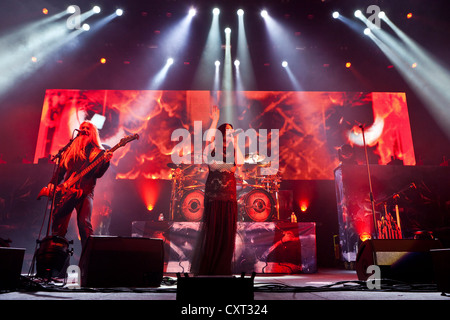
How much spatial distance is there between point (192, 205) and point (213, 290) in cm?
496

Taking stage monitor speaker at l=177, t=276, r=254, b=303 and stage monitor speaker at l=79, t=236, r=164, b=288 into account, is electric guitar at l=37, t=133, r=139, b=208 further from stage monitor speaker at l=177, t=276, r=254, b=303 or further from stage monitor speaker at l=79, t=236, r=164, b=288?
stage monitor speaker at l=177, t=276, r=254, b=303

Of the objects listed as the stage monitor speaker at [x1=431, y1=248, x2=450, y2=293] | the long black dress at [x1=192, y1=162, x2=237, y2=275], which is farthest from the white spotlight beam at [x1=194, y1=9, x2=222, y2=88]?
the stage monitor speaker at [x1=431, y1=248, x2=450, y2=293]

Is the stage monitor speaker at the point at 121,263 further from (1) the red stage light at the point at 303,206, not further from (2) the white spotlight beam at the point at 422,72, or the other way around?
(2) the white spotlight beam at the point at 422,72

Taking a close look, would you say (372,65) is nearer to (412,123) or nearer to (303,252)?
(412,123)

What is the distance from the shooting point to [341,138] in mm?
8500

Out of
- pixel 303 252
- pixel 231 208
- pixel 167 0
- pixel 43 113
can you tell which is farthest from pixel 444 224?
pixel 43 113

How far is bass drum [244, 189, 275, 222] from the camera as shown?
6.81m

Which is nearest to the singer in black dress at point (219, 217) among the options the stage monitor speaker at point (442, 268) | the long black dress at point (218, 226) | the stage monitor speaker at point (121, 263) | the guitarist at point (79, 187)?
the long black dress at point (218, 226)

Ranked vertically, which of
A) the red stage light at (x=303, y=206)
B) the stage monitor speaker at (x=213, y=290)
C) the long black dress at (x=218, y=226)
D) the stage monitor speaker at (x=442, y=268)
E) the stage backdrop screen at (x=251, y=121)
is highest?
the stage backdrop screen at (x=251, y=121)

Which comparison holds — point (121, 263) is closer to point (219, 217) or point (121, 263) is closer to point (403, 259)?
point (219, 217)

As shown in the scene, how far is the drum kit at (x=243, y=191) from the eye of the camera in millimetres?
6727

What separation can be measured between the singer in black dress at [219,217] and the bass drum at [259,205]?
294 cm

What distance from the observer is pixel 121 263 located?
2955 millimetres

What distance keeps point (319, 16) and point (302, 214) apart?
500cm
